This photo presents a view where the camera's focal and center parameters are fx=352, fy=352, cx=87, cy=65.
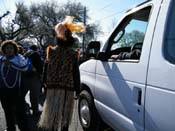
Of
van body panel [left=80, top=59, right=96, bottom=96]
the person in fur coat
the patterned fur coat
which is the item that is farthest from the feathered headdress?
van body panel [left=80, top=59, right=96, bottom=96]

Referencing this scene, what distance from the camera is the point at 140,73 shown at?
3.35 m

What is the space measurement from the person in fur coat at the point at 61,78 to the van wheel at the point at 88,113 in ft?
1.13

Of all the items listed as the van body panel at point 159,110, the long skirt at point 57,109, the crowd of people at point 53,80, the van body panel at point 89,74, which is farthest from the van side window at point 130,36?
the long skirt at point 57,109

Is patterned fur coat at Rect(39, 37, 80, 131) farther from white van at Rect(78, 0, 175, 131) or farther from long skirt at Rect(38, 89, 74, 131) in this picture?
white van at Rect(78, 0, 175, 131)

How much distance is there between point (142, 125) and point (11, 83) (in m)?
2.57

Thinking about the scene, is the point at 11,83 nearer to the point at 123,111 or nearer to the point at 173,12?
the point at 123,111

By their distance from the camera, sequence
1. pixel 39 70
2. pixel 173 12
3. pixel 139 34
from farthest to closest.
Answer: pixel 39 70, pixel 139 34, pixel 173 12

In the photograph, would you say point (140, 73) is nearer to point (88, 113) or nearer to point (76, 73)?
point (76, 73)

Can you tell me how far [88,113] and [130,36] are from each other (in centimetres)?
148

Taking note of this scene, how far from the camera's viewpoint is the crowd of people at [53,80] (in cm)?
484

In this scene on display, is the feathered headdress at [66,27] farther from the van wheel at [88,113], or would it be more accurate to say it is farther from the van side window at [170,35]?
the van side window at [170,35]

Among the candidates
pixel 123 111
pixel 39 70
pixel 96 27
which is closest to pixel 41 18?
pixel 96 27

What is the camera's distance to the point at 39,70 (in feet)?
→ 23.8

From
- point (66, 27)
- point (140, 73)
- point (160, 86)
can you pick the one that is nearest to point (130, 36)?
point (66, 27)
